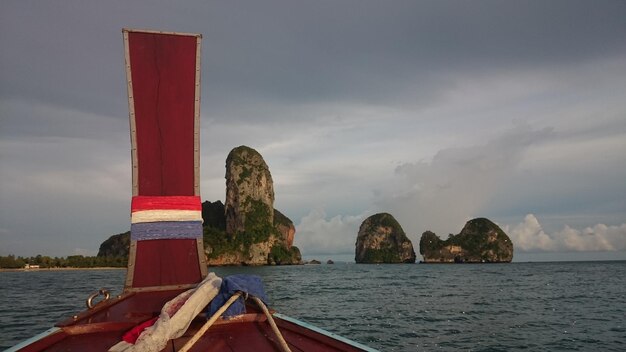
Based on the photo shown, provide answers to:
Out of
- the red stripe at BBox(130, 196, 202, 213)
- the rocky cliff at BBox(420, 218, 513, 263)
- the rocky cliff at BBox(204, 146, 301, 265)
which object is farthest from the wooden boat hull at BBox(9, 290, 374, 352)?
the rocky cliff at BBox(420, 218, 513, 263)

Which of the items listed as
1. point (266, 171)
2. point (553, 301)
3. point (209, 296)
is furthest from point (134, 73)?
point (266, 171)

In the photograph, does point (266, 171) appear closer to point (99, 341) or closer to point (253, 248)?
point (253, 248)

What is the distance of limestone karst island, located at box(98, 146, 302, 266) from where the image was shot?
422ft

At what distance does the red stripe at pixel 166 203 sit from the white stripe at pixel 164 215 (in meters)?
0.07

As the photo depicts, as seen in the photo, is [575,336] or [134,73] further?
A: [575,336]

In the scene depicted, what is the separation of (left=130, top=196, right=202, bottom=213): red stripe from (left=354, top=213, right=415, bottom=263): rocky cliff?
181 m

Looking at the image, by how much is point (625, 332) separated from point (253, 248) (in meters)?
120

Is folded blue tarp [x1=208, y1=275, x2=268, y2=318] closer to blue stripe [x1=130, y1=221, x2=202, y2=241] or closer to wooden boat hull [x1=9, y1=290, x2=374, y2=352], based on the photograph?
wooden boat hull [x1=9, y1=290, x2=374, y2=352]

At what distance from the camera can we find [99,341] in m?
4.39

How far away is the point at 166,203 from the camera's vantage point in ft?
29.1

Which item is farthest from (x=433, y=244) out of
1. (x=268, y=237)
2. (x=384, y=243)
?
(x=268, y=237)

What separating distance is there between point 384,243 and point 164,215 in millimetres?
185129

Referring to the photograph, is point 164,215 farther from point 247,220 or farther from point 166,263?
point 247,220

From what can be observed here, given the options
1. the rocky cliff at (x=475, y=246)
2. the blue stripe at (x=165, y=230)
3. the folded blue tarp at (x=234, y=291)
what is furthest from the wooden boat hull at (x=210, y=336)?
the rocky cliff at (x=475, y=246)
